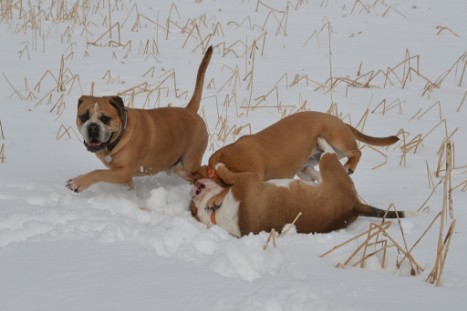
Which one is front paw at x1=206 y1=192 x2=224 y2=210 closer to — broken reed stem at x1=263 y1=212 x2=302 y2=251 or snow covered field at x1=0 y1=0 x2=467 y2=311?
snow covered field at x1=0 y1=0 x2=467 y2=311

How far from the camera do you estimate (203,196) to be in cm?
434

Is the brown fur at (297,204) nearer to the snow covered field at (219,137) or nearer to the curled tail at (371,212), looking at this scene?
the curled tail at (371,212)

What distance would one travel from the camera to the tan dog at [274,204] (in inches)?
161

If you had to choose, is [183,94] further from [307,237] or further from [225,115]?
[307,237]

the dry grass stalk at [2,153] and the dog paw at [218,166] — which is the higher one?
the dog paw at [218,166]

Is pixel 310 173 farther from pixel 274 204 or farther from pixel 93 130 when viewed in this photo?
pixel 93 130

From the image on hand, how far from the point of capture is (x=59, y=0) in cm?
994

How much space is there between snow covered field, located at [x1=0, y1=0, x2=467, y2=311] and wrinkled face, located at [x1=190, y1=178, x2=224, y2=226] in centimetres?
12

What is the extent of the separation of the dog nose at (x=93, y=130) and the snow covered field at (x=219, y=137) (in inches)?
16.6

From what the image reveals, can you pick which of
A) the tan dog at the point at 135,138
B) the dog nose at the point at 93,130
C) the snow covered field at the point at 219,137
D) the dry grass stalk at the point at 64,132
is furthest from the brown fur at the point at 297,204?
the dry grass stalk at the point at 64,132

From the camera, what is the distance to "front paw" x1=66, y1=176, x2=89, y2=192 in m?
4.43

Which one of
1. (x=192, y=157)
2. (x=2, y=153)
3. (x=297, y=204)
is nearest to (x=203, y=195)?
(x=297, y=204)

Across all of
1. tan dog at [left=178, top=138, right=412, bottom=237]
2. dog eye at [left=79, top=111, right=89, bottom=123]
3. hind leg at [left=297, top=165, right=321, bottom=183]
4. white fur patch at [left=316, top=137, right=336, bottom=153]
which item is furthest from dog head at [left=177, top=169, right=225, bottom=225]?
hind leg at [left=297, top=165, right=321, bottom=183]

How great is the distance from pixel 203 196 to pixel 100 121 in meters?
0.85
